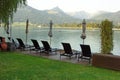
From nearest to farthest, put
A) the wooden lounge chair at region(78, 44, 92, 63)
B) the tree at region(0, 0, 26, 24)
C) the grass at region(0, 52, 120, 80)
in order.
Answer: the tree at region(0, 0, 26, 24) → the grass at region(0, 52, 120, 80) → the wooden lounge chair at region(78, 44, 92, 63)

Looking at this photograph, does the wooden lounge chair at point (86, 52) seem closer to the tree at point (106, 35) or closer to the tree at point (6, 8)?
the tree at point (106, 35)

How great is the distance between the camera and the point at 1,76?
7770mm

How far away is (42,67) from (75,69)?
4.08 ft

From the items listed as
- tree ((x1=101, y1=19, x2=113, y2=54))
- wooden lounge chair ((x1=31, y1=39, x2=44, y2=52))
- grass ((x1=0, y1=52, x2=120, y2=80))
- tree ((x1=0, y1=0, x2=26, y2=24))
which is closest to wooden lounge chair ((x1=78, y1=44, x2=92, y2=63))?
grass ((x1=0, y1=52, x2=120, y2=80))

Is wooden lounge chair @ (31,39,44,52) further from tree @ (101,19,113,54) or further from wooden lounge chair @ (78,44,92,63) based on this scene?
tree @ (101,19,113,54)

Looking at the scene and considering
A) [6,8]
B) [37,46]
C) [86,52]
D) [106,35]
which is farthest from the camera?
[37,46]

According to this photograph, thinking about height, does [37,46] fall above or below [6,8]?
below

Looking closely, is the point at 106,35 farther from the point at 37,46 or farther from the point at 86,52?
the point at 37,46

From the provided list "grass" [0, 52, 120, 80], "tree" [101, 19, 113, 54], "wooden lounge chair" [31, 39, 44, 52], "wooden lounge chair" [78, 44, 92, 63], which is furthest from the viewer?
"wooden lounge chair" [31, 39, 44, 52]

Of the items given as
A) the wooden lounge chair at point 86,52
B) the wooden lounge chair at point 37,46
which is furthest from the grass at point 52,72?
the wooden lounge chair at point 37,46

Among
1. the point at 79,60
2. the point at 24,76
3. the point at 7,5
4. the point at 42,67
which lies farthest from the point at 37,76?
the point at 79,60

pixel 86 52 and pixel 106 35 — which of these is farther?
pixel 106 35

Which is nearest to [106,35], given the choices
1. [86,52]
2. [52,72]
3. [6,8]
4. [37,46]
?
[86,52]

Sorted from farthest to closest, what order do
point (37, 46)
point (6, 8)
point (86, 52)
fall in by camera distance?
point (37, 46)
point (86, 52)
point (6, 8)
